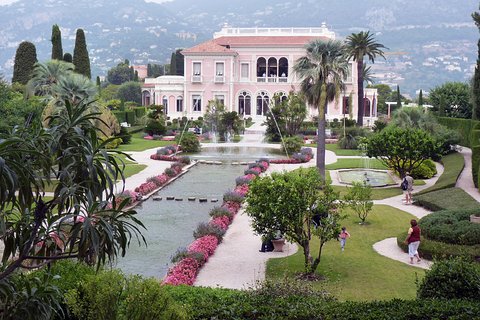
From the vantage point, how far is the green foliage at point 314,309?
32.0 ft

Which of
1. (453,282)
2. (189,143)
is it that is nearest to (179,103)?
(189,143)

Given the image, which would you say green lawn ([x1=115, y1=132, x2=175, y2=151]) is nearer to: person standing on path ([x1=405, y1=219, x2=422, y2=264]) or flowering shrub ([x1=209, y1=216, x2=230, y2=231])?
flowering shrub ([x1=209, y1=216, x2=230, y2=231])

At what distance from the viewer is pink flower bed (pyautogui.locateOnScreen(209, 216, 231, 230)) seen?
64.4ft

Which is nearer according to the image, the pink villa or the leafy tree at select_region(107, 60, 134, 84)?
the pink villa

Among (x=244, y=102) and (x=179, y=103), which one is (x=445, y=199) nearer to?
(x=244, y=102)

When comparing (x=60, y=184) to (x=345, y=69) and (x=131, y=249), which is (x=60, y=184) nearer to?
(x=131, y=249)

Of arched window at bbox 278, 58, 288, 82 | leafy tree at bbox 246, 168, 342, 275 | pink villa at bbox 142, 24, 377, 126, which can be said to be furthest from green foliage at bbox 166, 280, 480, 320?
arched window at bbox 278, 58, 288, 82

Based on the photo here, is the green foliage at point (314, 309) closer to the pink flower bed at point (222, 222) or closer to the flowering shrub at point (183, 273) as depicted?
the flowering shrub at point (183, 273)

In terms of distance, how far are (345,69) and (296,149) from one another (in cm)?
1424

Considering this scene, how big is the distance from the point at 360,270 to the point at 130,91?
90.5 m

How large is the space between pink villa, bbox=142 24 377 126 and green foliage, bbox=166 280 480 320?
190 feet

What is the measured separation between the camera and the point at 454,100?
176 feet

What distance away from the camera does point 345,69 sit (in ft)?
89.8

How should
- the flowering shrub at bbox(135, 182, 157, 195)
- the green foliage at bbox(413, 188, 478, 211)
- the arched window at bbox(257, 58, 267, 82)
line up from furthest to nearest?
1. the arched window at bbox(257, 58, 267, 82)
2. the flowering shrub at bbox(135, 182, 157, 195)
3. the green foliage at bbox(413, 188, 478, 211)
